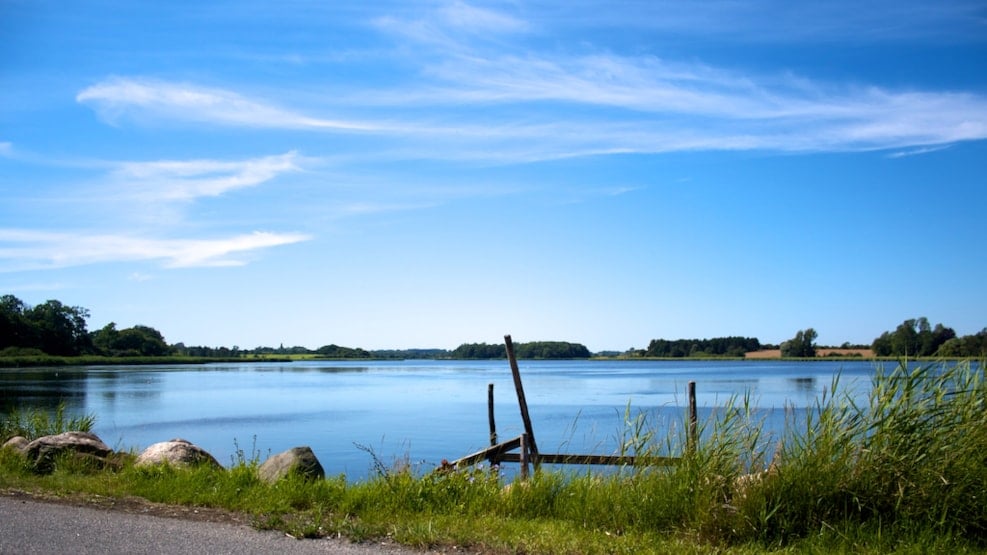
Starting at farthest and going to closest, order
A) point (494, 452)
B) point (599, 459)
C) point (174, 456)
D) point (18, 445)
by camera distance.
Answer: point (494, 452) < point (599, 459) < point (18, 445) < point (174, 456)

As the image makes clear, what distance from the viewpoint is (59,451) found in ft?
38.4

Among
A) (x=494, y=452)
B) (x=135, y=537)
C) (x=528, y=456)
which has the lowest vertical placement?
(x=494, y=452)

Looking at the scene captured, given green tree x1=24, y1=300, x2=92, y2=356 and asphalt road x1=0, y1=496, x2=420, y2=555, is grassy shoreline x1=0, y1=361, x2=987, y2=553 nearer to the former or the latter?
asphalt road x1=0, y1=496, x2=420, y2=555

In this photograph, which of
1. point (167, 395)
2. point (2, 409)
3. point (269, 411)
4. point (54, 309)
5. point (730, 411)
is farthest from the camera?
point (54, 309)

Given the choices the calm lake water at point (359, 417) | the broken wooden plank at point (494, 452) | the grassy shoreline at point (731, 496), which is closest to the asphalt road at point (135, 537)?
the grassy shoreline at point (731, 496)

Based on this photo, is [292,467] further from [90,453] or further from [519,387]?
[519,387]

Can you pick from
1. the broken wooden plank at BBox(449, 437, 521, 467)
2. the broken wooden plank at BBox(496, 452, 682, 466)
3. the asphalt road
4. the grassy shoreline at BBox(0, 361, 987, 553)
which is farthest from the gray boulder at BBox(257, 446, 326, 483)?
the broken wooden plank at BBox(449, 437, 521, 467)

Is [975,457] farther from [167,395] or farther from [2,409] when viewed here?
[167,395]

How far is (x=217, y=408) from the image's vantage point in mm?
47406

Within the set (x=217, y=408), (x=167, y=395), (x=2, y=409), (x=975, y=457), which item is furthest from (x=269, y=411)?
(x=975, y=457)

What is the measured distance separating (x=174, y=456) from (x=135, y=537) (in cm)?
432

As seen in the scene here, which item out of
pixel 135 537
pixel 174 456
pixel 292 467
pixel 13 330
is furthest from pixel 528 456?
pixel 13 330

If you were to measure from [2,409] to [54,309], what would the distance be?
9982 cm

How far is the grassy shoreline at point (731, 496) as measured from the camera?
7566mm
